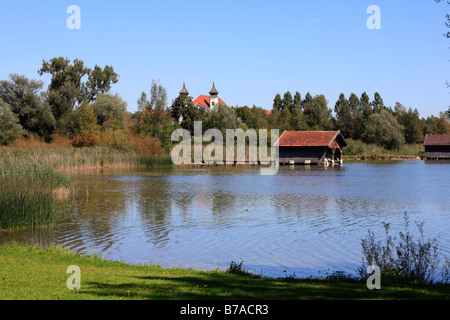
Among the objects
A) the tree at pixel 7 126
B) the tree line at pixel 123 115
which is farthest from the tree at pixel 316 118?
the tree at pixel 7 126

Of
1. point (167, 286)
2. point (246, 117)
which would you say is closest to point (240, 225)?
point (167, 286)

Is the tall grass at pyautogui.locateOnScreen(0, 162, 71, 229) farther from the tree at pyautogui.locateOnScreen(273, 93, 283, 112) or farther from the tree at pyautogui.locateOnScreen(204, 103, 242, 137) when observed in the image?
the tree at pyautogui.locateOnScreen(273, 93, 283, 112)

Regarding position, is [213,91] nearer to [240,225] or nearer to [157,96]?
[157,96]

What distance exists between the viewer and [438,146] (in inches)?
3406

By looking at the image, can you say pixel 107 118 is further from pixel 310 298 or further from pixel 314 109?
pixel 310 298

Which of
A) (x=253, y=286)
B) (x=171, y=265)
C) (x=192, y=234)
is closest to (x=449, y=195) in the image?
(x=192, y=234)

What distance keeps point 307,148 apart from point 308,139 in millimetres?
1347

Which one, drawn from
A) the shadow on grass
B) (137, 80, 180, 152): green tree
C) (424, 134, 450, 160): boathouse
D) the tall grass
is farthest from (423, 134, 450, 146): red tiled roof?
the shadow on grass

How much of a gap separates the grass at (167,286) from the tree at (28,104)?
5576cm

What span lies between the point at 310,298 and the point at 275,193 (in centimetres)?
2185

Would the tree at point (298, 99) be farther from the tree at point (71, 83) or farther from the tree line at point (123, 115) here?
the tree at point (71, 83)

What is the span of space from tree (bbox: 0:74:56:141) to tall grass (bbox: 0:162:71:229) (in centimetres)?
4655

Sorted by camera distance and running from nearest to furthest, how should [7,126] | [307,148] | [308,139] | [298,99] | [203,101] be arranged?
[7,126] → [308,139] → [307,148] → [298,99] → [203,101]

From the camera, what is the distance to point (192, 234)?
15898mm
